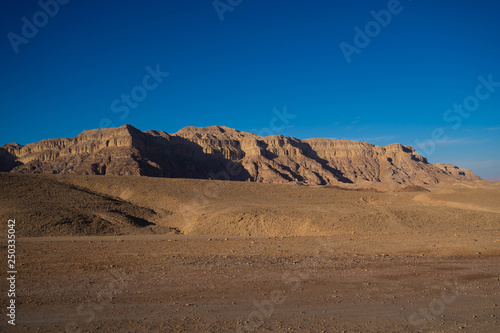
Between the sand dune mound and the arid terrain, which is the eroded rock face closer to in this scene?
the sand dune mound

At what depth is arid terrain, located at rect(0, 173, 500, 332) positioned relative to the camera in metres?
6.92

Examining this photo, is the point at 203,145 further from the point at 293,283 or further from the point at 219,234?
the point at 293,283

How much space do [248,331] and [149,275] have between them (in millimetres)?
5242

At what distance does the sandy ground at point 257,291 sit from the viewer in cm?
676

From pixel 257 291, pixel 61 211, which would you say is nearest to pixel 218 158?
pixel 61 211

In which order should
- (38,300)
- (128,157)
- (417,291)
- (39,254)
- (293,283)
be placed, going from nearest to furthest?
(38,300), (417,291), (293,283), (39,254), (128,157)

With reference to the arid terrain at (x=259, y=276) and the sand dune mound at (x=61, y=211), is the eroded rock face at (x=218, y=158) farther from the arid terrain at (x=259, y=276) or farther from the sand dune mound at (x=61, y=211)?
the arid terrain at (x=259, y=276)

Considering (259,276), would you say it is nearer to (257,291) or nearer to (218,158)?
(257,291)

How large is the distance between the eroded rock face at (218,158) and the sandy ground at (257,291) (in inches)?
3320

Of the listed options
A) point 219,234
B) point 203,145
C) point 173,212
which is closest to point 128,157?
point 203,145

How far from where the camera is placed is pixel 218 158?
5645 inches

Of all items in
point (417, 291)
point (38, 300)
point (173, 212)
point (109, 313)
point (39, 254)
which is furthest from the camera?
point (173, 212)

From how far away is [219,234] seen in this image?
24062 mm

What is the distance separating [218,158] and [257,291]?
135430mm
